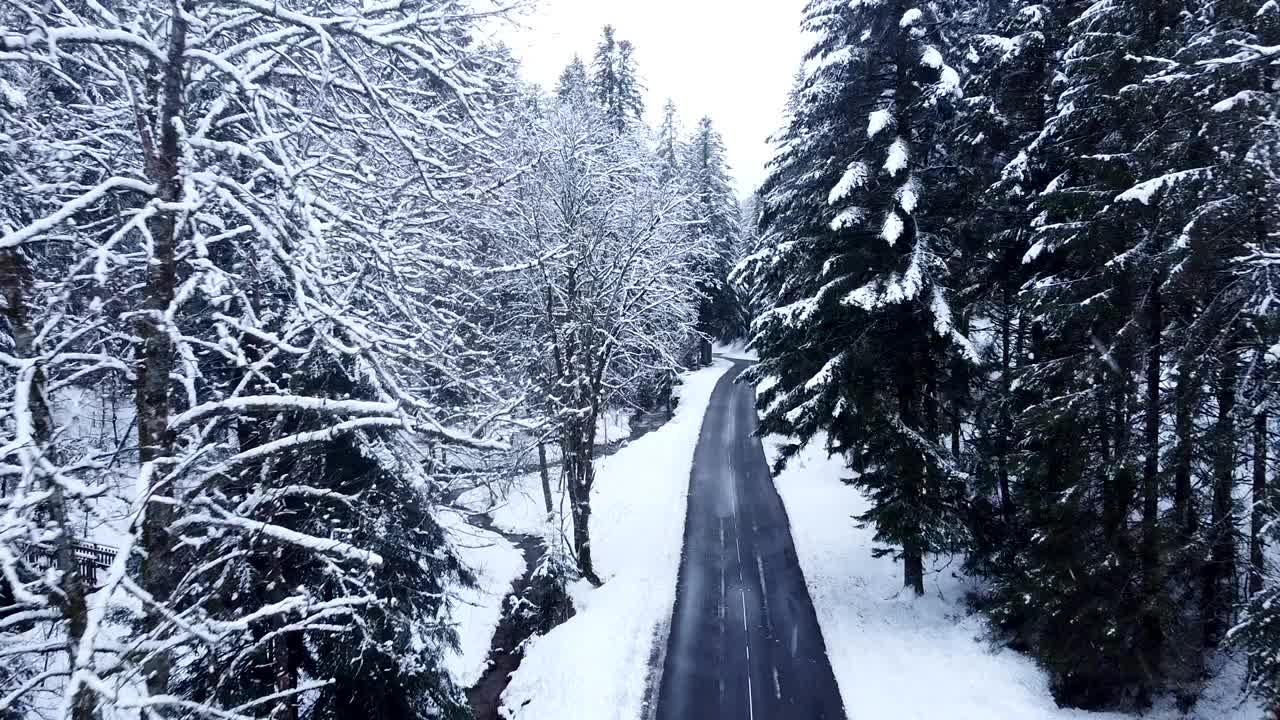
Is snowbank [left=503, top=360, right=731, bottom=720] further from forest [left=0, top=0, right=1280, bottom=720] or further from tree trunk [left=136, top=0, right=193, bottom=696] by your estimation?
tree trunk [left=136, top=0, right=193, bottom=696]

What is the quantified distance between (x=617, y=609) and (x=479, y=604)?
5823 mm

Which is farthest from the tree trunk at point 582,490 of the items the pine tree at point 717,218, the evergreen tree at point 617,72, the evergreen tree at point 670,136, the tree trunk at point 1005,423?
the evergreen tree at point 670,136

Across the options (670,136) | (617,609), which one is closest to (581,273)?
(617,609)

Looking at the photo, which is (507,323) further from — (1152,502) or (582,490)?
(1152,502)

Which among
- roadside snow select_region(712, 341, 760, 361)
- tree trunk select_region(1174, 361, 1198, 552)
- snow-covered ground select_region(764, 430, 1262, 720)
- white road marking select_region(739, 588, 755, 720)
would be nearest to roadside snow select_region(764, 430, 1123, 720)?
snow-covered ground select_region(764, 430, 1262, 720)

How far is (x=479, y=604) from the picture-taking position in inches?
511

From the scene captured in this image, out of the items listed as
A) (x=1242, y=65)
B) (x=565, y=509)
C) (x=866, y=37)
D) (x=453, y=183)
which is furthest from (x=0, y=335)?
(x=565, y=509)

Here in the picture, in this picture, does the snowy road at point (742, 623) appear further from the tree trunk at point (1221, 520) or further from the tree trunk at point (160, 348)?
the tree trunk at point (160, 348)

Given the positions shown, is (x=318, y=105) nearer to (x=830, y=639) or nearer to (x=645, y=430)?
(x=830, y=639)

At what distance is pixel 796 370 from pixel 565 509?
12273 millimetres

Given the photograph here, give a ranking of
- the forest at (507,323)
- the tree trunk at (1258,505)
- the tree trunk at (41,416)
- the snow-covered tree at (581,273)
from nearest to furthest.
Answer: the tree trunk at (41,416), the forest at (507,323), the tree trunk at (1258,505), the snow-covered tree at (581,273)

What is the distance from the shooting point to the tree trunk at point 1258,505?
843 centimetres

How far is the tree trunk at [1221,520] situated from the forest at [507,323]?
76 millimetres

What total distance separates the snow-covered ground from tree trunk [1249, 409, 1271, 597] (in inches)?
102
